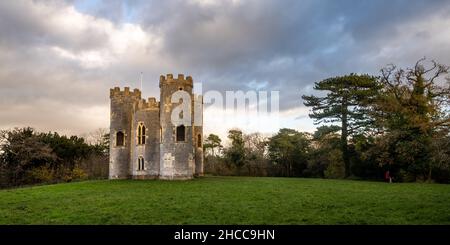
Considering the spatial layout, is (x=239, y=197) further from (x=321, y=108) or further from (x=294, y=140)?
(x=294, y=140)

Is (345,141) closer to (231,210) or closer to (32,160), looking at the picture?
(231,210)

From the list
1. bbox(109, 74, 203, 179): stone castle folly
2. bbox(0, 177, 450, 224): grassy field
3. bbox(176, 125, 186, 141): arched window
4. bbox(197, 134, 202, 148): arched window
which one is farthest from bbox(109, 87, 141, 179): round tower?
bbox(0, 177, 450, 224): grassy field

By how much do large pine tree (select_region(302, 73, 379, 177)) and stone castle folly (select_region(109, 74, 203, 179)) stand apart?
1530 centimetres

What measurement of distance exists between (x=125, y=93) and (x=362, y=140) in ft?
78.0

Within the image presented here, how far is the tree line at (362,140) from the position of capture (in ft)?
50.4

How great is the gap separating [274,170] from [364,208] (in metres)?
39.0

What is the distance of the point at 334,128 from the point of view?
141 feet

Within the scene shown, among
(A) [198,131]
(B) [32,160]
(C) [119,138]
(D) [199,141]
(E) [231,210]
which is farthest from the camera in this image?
(B) [32,160]

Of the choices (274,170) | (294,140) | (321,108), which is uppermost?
(321,108)

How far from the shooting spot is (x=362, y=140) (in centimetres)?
Answer: 3916

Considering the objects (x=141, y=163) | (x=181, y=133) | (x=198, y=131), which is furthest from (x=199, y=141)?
(x=141, y=163)

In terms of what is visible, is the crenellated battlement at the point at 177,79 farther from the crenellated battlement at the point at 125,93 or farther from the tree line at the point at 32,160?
the tree line at the point at 32,160

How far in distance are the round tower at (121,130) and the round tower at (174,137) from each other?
159 inches
